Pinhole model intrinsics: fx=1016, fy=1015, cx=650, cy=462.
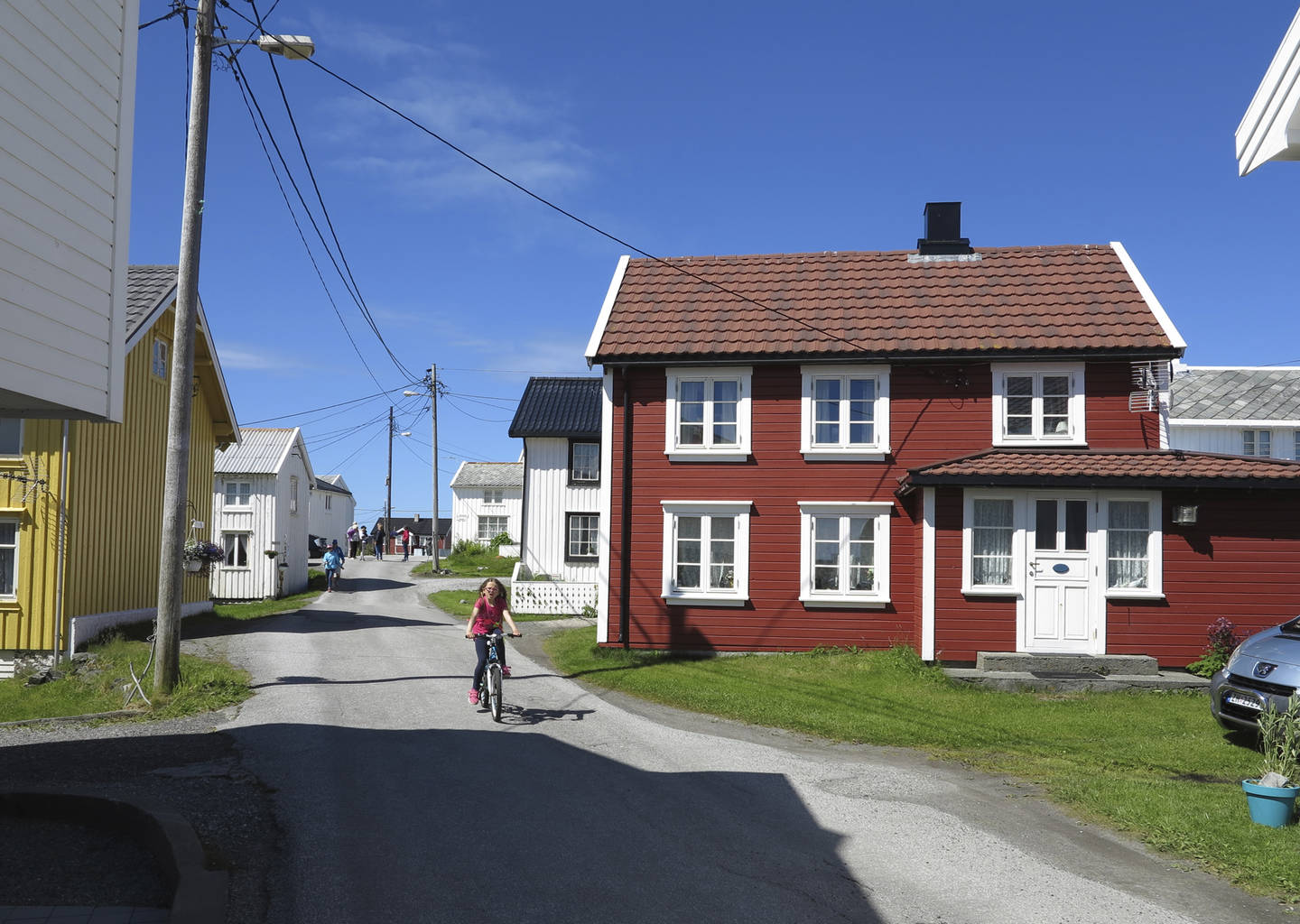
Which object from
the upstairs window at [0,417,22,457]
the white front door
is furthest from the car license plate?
the upstairs window at [0,417,22,457]

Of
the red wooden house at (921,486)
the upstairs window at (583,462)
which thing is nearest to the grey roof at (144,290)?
the red wooden house at (921,486)

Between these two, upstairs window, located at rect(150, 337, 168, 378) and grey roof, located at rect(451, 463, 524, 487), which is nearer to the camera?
upstairs window, located at rect(150, 337, 168, 378)

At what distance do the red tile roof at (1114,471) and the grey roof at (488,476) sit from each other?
47190mm

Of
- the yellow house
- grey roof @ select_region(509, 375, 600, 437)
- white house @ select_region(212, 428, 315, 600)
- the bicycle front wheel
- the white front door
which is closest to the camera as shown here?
the bicycle front wheel

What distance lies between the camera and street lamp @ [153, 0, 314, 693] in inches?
504

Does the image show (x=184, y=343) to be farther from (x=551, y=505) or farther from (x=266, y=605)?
Result: (x=551, y=505)

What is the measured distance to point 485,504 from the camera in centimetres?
6369

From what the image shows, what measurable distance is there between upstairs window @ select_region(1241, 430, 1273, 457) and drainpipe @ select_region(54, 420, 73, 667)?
41710 millimetres

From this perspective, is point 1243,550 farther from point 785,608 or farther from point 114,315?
point 114,315

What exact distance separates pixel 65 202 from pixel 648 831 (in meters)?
6.21

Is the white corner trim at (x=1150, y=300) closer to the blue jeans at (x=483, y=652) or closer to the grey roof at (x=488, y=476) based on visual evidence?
the blue jeans at (x=483, y=652)

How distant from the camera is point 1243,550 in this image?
15922 millimetres

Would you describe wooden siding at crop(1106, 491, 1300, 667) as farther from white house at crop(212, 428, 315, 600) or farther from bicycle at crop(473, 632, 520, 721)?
white house at crop(212, 428, 315, 600)

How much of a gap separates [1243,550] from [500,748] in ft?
40.2
